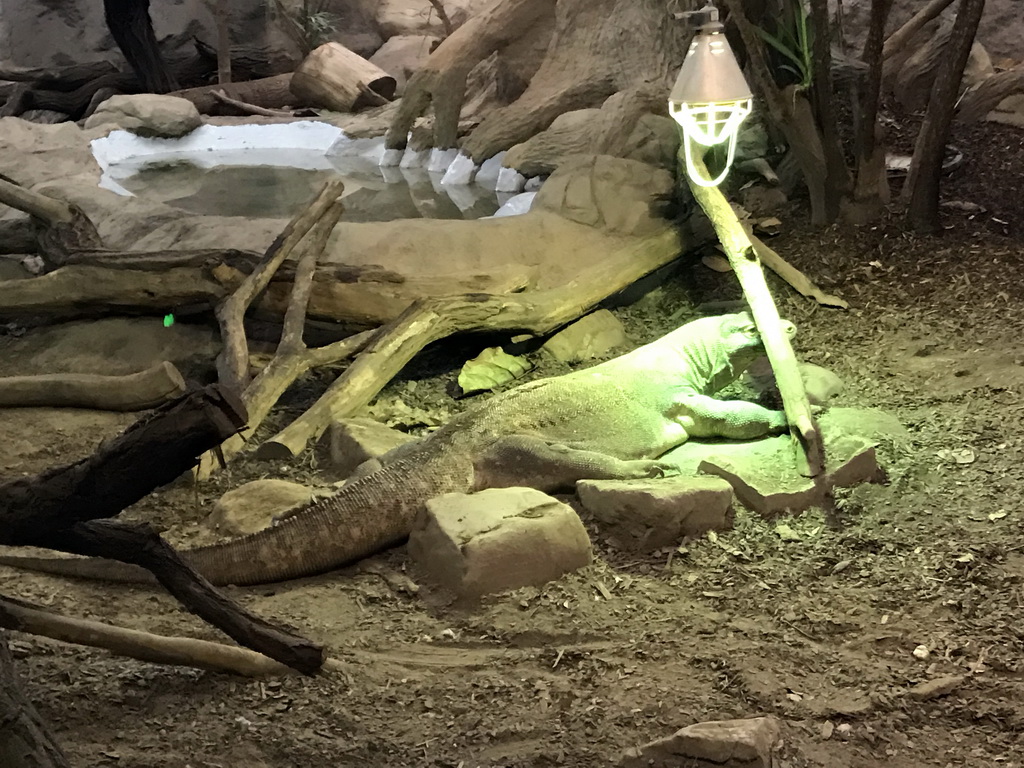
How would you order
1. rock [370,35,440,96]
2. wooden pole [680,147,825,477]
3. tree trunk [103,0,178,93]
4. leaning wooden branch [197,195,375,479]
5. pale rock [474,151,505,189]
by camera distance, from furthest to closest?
rock [370,35,440,96]
tree trunk [103,0,178,93]
pale rock [474,151,505,189]
leaning wooden branch [197,195,375,479]
wooden pole [680,147,825,477]

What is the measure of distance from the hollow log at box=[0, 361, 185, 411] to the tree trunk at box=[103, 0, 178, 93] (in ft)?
41.4

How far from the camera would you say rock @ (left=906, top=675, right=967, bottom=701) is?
2812 mm

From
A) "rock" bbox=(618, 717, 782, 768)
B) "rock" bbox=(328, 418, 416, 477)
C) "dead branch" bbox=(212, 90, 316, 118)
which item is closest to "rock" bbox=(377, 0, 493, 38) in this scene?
"dead branch" bbox=(212, 90, 316, 118)

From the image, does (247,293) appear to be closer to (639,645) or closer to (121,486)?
(639,645)

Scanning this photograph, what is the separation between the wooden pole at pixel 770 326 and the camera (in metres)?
4.38

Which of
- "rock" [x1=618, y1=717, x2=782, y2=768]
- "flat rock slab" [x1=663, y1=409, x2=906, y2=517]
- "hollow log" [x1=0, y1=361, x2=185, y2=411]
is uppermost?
"rock" [x1=618, y1=717, x2=782, y2=768]

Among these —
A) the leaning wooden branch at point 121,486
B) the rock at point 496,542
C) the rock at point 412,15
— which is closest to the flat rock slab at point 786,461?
the rock at point 496,542

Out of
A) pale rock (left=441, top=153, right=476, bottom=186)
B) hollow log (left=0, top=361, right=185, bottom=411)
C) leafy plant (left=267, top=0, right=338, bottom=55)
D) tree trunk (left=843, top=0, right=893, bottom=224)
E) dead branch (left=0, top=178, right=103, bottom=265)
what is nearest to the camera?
hollow log (left=0, top=361, right=185, bottom=411)

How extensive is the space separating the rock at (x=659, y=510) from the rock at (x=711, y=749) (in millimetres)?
1425

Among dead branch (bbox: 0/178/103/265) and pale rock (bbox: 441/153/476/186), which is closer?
dead branch (bbox: 0/178/103/265)

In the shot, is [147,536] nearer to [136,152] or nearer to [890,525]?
[890,525]

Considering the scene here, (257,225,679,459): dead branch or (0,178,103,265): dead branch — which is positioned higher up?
(0,178,103,265): dead branch

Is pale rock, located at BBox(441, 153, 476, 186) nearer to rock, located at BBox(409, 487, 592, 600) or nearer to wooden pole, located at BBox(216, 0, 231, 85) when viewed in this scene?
wooden pole, located at BBox(216, 0, 231, 85)

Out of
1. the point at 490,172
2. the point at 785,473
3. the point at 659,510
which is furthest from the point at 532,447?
the point at 490,172
